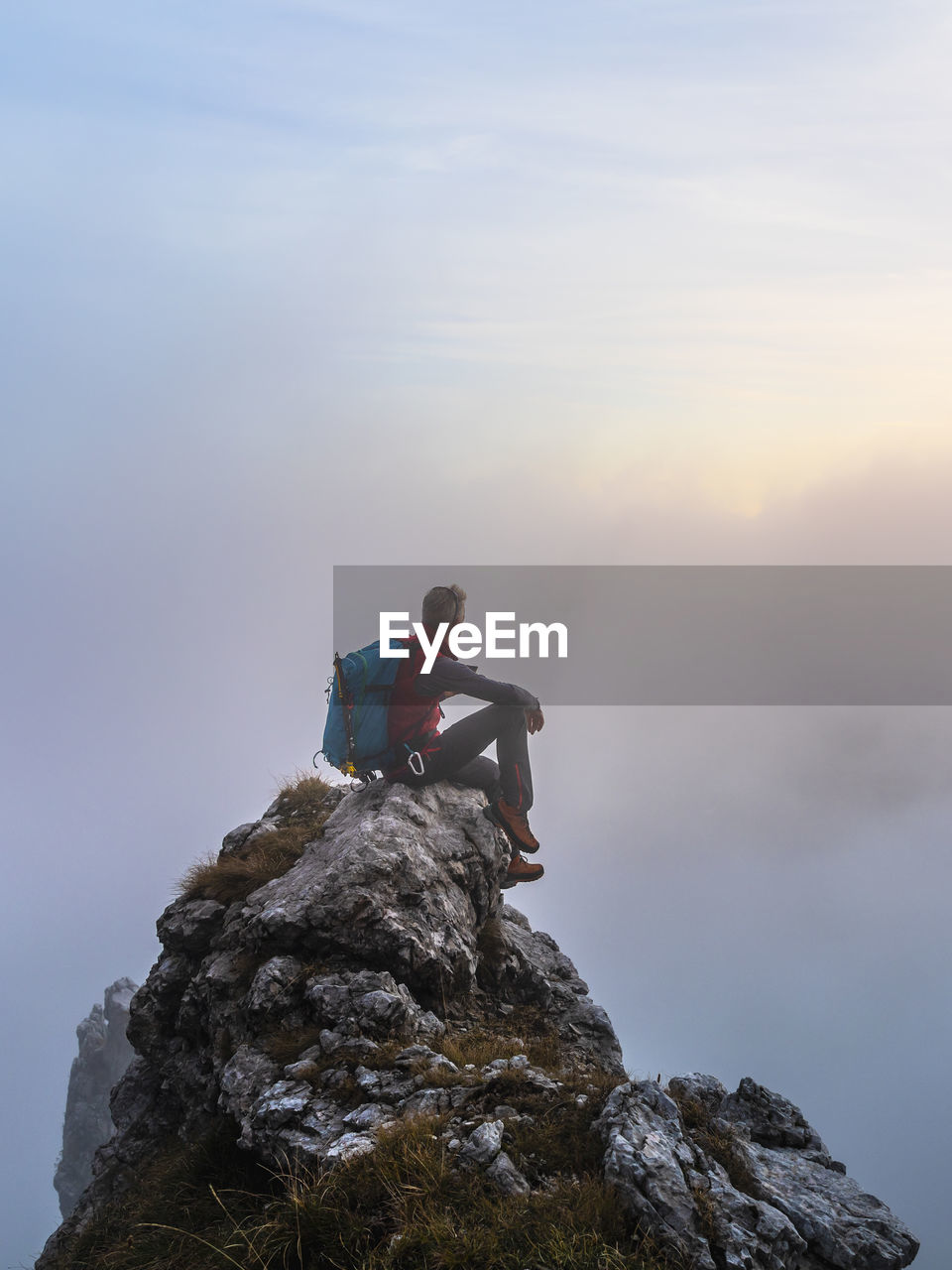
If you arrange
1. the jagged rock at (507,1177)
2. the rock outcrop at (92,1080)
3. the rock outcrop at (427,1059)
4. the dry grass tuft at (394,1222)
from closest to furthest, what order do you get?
the dry grass tuft at (394,1222)
the jagged rock at (507,1177)
the rock outcrop at (427,1059)
the rock outcrop at (92,1080)

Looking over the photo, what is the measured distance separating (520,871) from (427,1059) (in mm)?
5696

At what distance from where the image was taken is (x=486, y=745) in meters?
15.2

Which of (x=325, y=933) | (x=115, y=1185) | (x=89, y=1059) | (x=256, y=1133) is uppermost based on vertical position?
(x=325, y=933)

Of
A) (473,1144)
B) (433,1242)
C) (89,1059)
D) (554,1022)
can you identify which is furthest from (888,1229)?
(89,1059)

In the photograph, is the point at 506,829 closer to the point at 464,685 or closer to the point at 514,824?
the point at 514,824

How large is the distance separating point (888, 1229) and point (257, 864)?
10057mm

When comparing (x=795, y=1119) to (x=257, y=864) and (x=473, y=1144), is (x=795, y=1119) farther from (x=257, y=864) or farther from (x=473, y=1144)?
(x=257, y=864)

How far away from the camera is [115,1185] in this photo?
469 inches

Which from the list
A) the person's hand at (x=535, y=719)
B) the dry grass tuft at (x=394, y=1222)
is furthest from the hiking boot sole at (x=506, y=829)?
the dry grass tuft at (x=394, y=1222)

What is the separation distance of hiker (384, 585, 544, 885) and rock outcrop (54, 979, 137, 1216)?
283 feet

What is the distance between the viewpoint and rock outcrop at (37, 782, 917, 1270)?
25.9ft

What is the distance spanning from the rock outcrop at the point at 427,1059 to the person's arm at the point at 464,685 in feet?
6.96

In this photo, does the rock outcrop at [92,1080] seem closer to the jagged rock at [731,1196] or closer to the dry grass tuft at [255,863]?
the dry grass tuft at [255,863]

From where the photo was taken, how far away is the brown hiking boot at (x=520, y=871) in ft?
50.4
